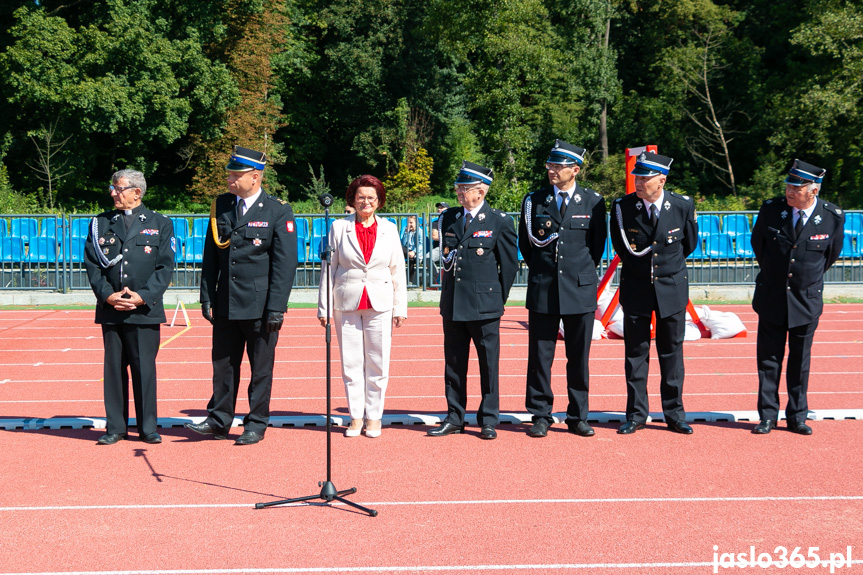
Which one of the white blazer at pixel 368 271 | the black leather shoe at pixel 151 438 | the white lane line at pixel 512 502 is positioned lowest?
the white lane line at pixel 512 502

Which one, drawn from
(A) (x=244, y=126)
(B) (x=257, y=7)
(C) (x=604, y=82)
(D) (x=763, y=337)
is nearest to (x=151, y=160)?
(A) (x=244, y=126)

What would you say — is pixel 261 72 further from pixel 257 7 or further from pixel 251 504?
pixel 251 504

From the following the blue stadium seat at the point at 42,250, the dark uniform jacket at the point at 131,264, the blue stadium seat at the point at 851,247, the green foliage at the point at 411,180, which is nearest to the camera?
the dark uniform jacket at the point at 131,264

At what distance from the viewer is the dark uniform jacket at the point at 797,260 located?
23.1 ft

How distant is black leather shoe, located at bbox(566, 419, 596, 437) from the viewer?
704 centimetres

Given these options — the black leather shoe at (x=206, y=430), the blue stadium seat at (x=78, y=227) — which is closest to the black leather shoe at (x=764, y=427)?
the black leather shoe at (x=206, y=430)

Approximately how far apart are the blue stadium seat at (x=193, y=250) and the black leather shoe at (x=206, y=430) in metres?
12.1

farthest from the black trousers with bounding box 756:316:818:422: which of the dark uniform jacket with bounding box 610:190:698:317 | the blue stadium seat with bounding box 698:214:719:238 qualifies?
the blue stadium seat with bounding box 698:214:719:238

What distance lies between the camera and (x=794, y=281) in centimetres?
706

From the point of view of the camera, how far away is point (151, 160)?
145ft

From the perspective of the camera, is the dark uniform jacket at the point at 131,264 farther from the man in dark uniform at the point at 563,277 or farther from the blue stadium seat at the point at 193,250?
the blue stadium seat at the point at 193,250

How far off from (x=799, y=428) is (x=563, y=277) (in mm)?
2177

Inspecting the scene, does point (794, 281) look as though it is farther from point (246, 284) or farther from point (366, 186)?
point (246, 284)

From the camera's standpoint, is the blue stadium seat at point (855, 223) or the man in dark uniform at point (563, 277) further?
the blue stadium seat at point (855, 223)
